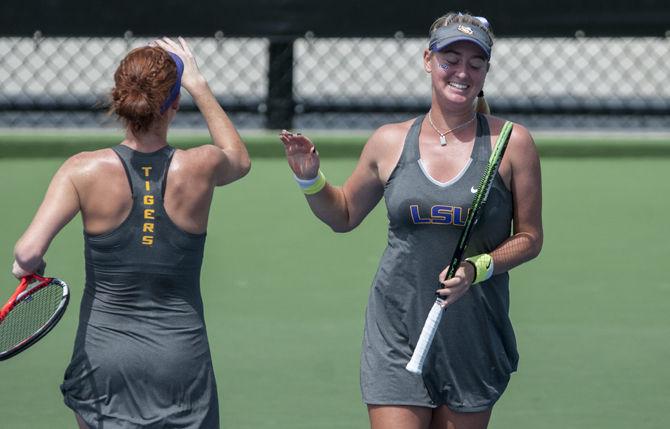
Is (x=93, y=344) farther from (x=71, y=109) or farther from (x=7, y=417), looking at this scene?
(x=71, y=109)

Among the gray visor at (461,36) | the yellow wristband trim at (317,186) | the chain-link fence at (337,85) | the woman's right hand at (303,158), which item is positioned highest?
the gray visor at (461,36)

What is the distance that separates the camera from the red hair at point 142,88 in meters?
3.41

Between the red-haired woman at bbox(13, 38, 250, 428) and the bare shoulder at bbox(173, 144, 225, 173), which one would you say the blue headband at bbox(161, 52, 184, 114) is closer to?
the red-haired woman at bbox(13, 38, 250, 428)

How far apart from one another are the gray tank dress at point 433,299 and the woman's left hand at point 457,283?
0.13 metres

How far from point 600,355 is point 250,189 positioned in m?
3.01

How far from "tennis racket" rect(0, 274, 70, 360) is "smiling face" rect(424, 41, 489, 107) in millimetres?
1154

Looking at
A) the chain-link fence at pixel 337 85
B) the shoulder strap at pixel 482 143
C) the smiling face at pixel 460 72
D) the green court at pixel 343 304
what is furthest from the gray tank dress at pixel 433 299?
the chain-link fence at pixel 337 85

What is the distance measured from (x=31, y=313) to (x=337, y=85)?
7.53 meters

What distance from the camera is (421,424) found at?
12.5 feet

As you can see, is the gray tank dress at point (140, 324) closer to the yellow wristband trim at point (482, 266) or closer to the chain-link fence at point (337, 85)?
the yellow wristband trim at point (482, 266)

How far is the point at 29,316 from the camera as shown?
11.6 feet

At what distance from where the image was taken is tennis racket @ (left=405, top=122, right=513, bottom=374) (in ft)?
12.0

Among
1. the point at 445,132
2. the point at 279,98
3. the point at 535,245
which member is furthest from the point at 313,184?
the point at 279,98

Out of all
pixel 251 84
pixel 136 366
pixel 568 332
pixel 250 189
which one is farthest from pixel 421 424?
pixel 251 84
